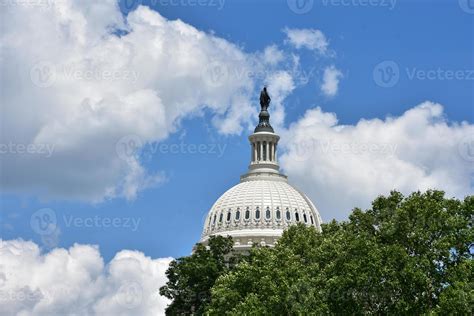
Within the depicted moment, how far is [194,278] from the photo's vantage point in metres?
104

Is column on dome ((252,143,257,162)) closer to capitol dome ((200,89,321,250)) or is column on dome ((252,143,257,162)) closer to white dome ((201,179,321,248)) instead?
capitol dome ((200,89,321,250))

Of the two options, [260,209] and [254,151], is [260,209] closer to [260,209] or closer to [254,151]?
[260,209]

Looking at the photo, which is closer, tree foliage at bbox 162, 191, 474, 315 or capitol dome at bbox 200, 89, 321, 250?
tree foliage at bbox 162, 191, 474, 315

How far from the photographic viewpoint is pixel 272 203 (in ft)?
602

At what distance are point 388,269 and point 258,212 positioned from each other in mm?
114949

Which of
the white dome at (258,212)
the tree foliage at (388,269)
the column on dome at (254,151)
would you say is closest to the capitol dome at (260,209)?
the white dome at (258,212)

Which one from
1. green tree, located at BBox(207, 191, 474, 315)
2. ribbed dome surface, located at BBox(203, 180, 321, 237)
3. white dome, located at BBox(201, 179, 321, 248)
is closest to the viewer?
green tree, located at BBox(207, 191, 474, 315)

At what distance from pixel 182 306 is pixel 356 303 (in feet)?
131

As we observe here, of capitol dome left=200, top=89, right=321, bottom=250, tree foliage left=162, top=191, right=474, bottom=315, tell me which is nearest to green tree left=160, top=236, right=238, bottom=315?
tree foliage left=162, top=191, right=474, bottom=315

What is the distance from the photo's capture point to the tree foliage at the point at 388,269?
6762 cm

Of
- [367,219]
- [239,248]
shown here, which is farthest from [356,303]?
[239,248]

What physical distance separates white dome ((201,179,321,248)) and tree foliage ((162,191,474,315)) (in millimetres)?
99529

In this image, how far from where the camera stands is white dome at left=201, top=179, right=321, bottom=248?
179m

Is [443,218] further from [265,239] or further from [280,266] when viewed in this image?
[265,239]
